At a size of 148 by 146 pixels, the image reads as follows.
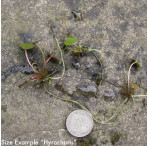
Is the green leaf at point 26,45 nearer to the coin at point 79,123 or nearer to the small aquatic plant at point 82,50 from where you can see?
the small aquatic plant at point 82,50

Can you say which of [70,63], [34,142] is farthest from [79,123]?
[70,63]

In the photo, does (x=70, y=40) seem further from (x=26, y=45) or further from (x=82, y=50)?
(x=26, y=45)

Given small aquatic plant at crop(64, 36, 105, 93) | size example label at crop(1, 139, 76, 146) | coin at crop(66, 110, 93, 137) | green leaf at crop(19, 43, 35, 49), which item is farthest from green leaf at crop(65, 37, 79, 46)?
size example label at crop(1, 139, 76, 146)

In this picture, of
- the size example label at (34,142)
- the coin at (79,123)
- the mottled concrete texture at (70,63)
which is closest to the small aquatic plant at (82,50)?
the mottled concrete texture at (70,63)

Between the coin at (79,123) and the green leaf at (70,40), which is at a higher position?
the green leaf at (70,40)

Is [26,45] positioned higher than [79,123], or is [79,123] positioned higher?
[26,45]

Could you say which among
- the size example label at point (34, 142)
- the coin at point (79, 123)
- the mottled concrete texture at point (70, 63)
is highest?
the mottled concrete texture at point (70, 63)

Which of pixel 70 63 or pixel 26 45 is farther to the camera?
pixel 70 63
